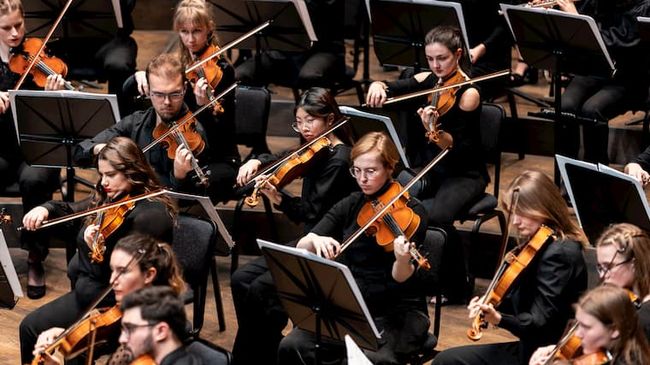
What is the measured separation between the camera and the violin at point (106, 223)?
4184mm

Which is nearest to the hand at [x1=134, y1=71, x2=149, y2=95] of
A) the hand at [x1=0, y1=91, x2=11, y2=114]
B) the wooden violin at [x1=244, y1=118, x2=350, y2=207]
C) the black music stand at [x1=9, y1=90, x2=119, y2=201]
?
the black music stand at [x1=9, y1=90, x2=119, y2=201]

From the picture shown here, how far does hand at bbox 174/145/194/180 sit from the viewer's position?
4.73 meters

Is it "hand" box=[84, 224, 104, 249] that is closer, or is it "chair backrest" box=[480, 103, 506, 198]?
"hand" box=[84, 224, 104, 249]

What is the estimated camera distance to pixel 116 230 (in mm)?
4223

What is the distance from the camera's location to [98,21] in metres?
5.83

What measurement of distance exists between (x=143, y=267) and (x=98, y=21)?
7.45 ft

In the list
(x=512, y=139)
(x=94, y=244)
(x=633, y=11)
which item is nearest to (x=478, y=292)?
(x=512, y=139)

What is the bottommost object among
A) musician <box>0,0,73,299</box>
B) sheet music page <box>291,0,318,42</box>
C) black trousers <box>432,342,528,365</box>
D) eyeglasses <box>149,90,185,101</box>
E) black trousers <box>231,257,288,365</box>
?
black trousers <box>231,257,288,365</box>

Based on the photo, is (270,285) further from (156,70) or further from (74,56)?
(74,56)

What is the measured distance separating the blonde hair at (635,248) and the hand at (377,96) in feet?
5.23

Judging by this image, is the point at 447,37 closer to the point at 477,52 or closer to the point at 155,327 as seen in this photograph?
the point at 477,52

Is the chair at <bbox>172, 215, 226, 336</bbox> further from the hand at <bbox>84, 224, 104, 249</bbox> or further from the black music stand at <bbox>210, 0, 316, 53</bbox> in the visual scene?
the black music stand at <bbox>210, 0, 316, 53</bbox>

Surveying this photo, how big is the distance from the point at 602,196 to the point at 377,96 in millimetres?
1249

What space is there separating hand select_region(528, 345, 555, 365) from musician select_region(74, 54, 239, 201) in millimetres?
1673
